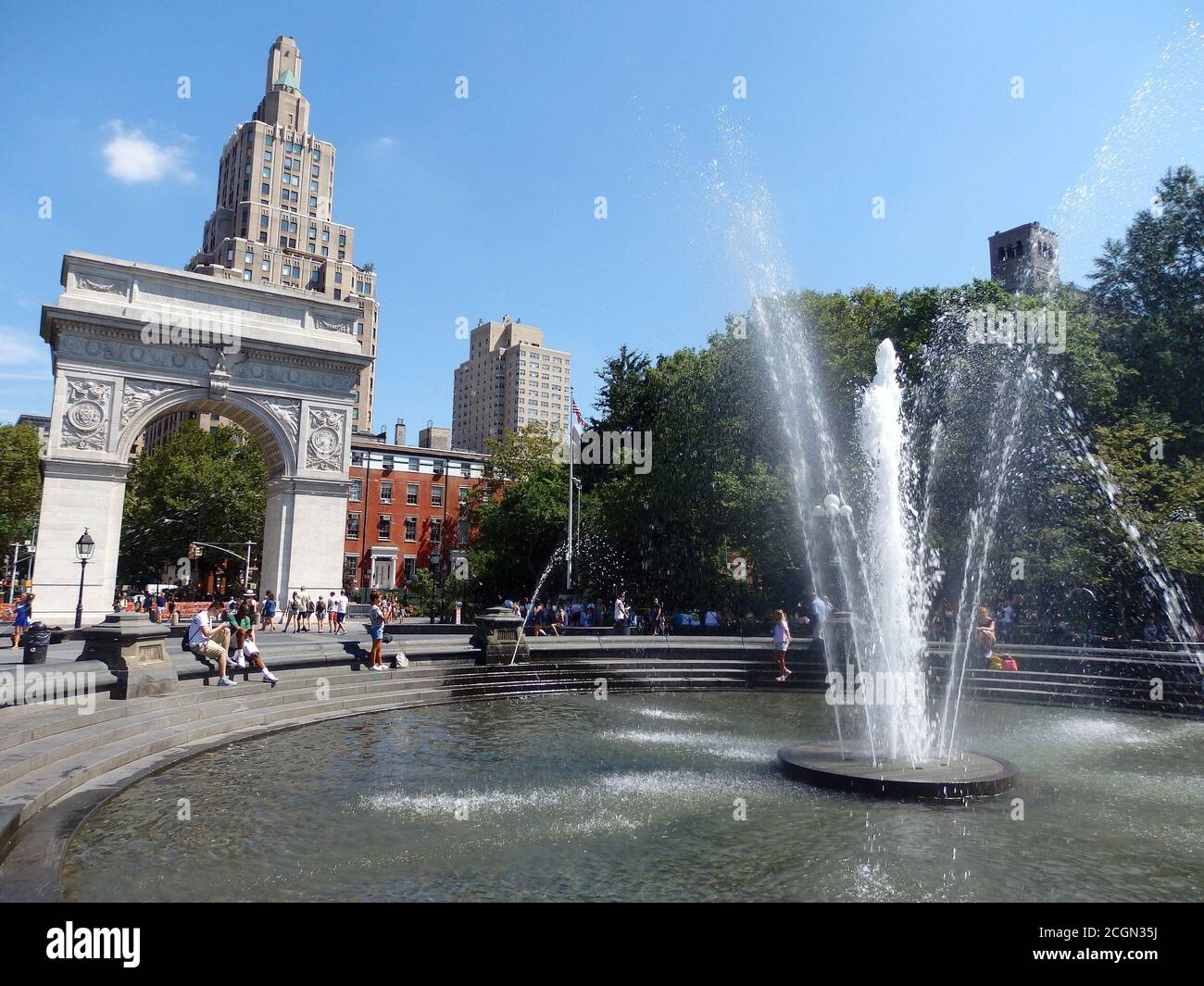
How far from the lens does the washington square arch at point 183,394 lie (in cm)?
2961

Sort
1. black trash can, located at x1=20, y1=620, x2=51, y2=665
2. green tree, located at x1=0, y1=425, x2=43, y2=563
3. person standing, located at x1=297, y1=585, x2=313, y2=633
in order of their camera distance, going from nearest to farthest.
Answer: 1. black trash can, located at x1=20, y1=620, x2=51, y2=665
2. person standing, located at x1=297, y1=585, x2=313, y2=633
3. green tree, located at x1=0, y1=425, x2=43, y2=563

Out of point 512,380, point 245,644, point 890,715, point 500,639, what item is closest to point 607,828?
point 890,715

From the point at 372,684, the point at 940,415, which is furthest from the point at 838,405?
the point at 372,684

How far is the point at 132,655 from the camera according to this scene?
12.1 m

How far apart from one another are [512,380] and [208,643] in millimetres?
Result: 105074

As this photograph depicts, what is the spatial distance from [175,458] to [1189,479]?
206 feet

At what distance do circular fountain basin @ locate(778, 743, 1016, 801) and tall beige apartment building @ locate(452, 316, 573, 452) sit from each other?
333ft

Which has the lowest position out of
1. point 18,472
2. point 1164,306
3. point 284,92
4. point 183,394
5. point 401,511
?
point 401,511

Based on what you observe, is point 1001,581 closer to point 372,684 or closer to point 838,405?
point 838,405

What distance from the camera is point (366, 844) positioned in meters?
6.85

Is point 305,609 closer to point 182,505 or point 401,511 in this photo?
point 182,505

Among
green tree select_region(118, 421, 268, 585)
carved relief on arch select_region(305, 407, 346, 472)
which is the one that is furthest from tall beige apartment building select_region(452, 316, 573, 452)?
carved relief on arch select_region(305, 407, 346, 472)

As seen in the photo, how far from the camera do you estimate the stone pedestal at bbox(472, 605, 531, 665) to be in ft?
59.2

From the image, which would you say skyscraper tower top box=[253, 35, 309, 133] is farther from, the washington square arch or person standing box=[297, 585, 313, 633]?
person standing box=[297, 585, 313, 633]
